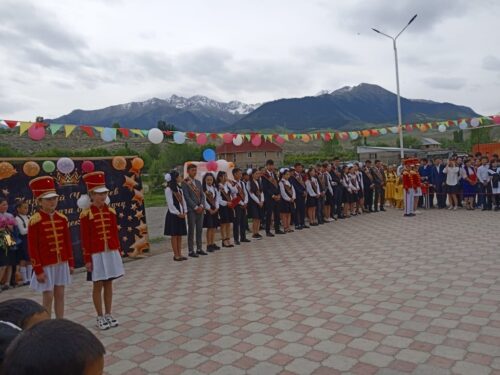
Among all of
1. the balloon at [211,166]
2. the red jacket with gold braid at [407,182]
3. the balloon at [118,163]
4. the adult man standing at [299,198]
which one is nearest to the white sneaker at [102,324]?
the balloon at [118,163]

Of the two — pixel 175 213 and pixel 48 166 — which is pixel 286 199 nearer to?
pixel 175 213

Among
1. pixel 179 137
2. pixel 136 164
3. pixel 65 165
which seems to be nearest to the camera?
pixel 65 165

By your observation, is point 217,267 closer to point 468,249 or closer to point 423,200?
point 468,249

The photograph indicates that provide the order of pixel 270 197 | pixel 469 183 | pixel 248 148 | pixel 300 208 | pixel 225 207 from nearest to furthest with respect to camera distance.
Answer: pixel 225 207, pixel 270 197, pixel 300 208, pixel 469 183, pixel 248 148

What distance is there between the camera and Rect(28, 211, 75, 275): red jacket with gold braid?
4172 millimetres

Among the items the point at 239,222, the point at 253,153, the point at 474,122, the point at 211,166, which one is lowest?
the point at 239,222

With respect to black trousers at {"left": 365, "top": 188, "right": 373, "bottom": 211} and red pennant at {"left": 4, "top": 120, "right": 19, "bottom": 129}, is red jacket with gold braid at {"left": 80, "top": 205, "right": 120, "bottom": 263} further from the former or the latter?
black trousers at {"left": 365, "top": 188, "right": 373, "bottom": 211}

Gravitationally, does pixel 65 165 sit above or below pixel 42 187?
above

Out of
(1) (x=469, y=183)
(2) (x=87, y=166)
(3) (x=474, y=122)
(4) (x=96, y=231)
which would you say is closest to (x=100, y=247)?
(4) (x=96, y=231)

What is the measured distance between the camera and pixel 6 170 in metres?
6.75

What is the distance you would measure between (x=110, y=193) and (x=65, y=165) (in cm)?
109

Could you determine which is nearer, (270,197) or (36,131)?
(36,131)

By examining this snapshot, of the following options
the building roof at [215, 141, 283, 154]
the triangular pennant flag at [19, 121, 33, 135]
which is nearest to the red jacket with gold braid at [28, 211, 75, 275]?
the triangular pennant flag at [19, 121, 33, 135]

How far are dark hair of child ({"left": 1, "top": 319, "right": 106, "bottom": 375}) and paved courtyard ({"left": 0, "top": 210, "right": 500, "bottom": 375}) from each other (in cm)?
260
